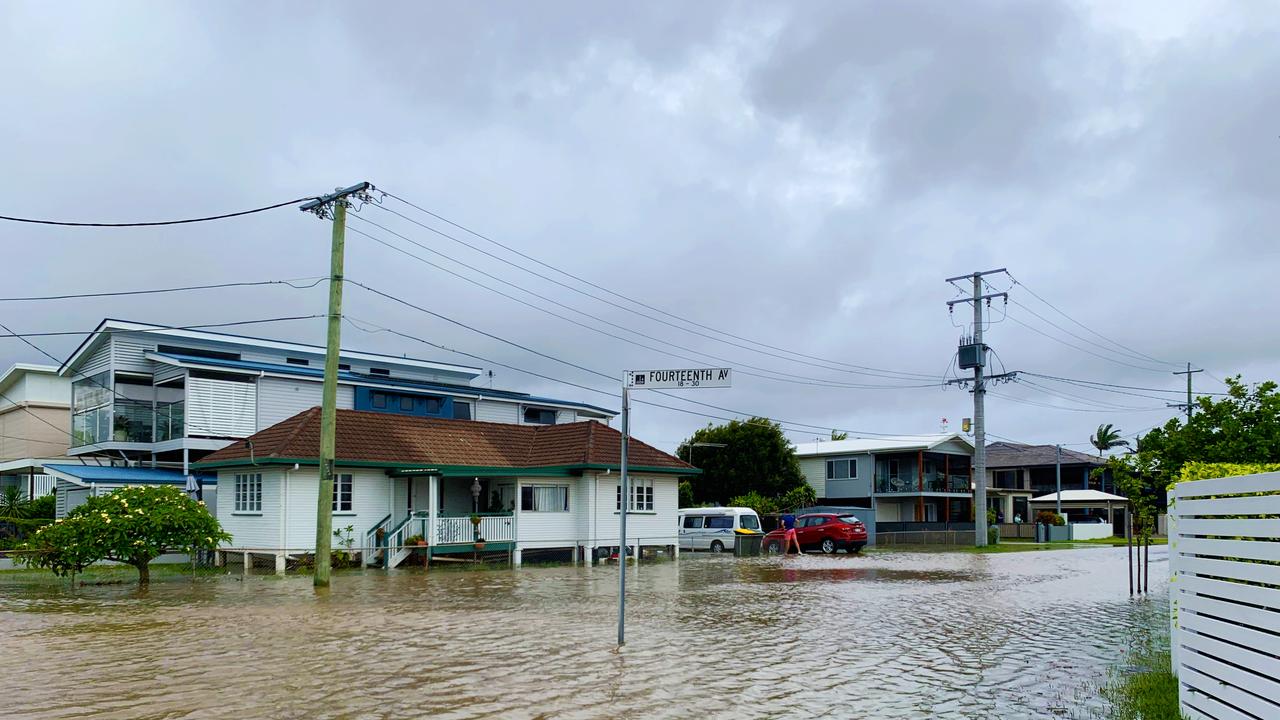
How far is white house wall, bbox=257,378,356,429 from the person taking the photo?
127ft

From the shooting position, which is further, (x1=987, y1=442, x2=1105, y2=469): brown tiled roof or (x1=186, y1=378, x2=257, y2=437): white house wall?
(x1=987, y1=442, x2=1105, y2=469): brown tiled roof

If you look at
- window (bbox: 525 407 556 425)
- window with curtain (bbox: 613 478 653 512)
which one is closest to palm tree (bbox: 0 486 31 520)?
window (bbox: 525 407 556 425)

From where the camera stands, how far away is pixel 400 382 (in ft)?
151

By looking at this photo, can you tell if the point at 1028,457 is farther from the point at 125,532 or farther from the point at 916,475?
the point at 125,532

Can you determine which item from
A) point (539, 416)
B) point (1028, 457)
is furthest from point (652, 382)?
point (1028, 457)

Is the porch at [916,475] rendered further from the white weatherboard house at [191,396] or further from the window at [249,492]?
the window at [249,492]

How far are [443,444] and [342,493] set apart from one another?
421 centimetres

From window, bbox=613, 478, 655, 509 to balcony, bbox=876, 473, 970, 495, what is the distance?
26.1 metres

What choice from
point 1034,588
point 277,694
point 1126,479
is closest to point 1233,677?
point 277,694

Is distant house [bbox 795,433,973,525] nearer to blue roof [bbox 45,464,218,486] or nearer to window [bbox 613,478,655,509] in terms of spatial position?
window [bbox 613,478,655,509]

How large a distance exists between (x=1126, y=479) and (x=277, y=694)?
1587 centimetres

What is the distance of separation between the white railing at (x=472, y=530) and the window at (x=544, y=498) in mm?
836

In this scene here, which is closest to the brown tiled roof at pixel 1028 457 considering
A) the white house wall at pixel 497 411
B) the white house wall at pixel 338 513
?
the white house wall at pixel 497 411

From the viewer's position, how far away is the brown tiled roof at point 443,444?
30.9 m
